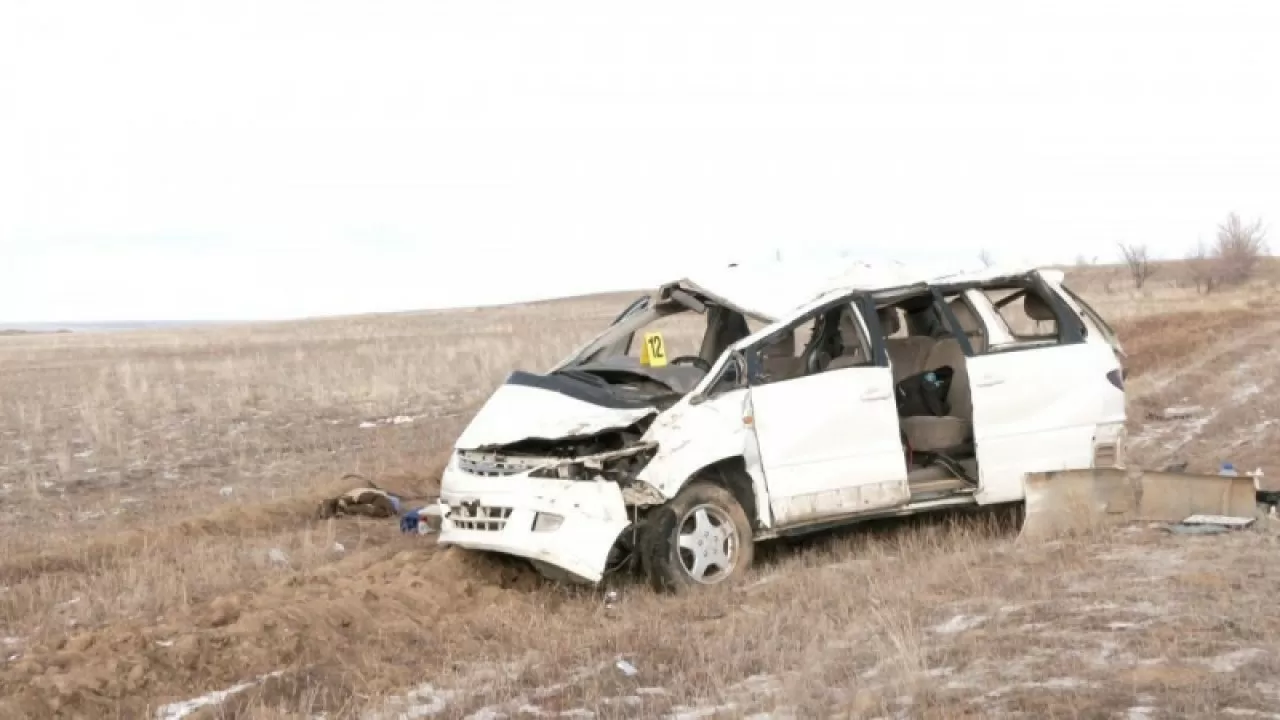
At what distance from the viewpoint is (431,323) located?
2314 inches

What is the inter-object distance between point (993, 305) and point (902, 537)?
1.92m

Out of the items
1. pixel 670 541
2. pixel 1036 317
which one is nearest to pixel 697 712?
pixel 670 541

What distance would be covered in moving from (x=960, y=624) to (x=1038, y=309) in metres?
4.18

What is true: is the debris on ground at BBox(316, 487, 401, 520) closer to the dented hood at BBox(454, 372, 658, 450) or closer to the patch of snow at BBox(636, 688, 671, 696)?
the dented hood at BBox(454, 372, 658, 450)

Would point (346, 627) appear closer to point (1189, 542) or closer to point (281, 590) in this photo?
point (281, 590)

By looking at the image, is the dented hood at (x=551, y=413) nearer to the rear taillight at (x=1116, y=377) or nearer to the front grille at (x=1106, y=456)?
the front grille at (x=1106, y=456)

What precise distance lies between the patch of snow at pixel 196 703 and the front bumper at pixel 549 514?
180 cm

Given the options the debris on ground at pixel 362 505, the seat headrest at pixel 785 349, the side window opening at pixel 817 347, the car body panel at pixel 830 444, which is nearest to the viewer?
the car body panel at pixel 830 444

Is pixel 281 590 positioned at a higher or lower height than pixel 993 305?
lower

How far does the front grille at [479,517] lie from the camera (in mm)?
7352

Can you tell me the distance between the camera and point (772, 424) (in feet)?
25.0

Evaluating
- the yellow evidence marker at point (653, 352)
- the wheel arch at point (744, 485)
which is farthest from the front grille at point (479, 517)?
the yellow evidence marker at point (653, 352)

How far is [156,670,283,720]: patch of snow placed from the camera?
5.42m

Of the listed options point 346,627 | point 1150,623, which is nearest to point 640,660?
point 346,627
